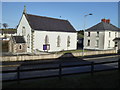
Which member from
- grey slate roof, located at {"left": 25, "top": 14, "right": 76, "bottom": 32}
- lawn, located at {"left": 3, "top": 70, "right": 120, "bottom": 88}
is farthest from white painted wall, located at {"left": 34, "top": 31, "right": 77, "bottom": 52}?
lawn, located at {"left": 3, "top": 70, "right": 120, "bottom": 88}

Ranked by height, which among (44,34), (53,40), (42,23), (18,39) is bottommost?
(53,40)

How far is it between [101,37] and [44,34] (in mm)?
19341

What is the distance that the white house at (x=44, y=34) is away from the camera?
31.4m

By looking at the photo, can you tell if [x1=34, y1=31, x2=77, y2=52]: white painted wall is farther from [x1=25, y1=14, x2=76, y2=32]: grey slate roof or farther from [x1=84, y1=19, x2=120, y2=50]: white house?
[x1=84, y1=19, x2=120, y2=50]: white house

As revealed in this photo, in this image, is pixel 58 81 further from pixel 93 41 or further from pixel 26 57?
pixel 93 41

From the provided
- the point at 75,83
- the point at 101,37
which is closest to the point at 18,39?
the point at 101,37

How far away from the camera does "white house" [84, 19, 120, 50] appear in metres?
38.7

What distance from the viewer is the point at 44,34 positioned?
32.9m

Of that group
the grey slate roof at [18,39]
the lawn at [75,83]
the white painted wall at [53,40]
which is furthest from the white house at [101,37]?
the lawn at [75,83]

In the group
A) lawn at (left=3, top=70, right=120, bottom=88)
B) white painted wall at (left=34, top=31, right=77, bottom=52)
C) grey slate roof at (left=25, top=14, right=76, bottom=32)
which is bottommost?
lawn at (left=3, top=70, right=120, bottom=88)

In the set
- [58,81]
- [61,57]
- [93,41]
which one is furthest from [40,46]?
[58,81]

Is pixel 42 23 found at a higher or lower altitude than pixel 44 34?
higher

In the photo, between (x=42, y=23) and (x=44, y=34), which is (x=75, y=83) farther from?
(x=42, y=23)

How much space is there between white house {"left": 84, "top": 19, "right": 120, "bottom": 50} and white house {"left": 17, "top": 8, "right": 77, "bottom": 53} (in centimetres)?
653
